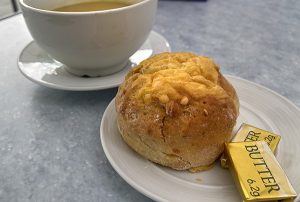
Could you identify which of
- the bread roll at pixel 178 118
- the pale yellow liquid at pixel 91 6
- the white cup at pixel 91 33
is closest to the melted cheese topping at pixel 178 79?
the bread roll at pixel 178 118

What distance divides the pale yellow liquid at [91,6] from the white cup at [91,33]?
66 millimetres

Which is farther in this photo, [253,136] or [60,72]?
[60,72]

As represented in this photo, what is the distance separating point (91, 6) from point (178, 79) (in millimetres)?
377

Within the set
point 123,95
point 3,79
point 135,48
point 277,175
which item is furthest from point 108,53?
point 277,175

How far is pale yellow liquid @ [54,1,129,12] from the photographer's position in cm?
75

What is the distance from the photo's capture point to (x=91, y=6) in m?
0.77

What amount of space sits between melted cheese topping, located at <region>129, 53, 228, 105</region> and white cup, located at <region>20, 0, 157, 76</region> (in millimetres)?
121

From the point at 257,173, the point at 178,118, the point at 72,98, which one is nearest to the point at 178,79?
the point at 178,118

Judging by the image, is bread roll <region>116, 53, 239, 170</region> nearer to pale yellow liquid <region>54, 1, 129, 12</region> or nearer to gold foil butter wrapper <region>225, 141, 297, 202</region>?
gold foil butter wrapper <region>225, 141, 297, 202</region>

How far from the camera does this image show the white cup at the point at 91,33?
62 centimetres

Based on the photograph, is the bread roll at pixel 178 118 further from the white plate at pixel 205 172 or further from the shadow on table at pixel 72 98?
the shadow on table at pixel 72 98

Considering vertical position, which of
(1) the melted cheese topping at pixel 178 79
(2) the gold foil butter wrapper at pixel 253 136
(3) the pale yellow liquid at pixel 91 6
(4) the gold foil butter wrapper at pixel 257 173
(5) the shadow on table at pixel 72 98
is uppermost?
(3) the pale yellow liquid at pixel 91 6

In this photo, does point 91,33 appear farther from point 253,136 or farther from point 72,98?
point 253,136

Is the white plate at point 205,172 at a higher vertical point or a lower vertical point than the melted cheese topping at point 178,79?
lower
